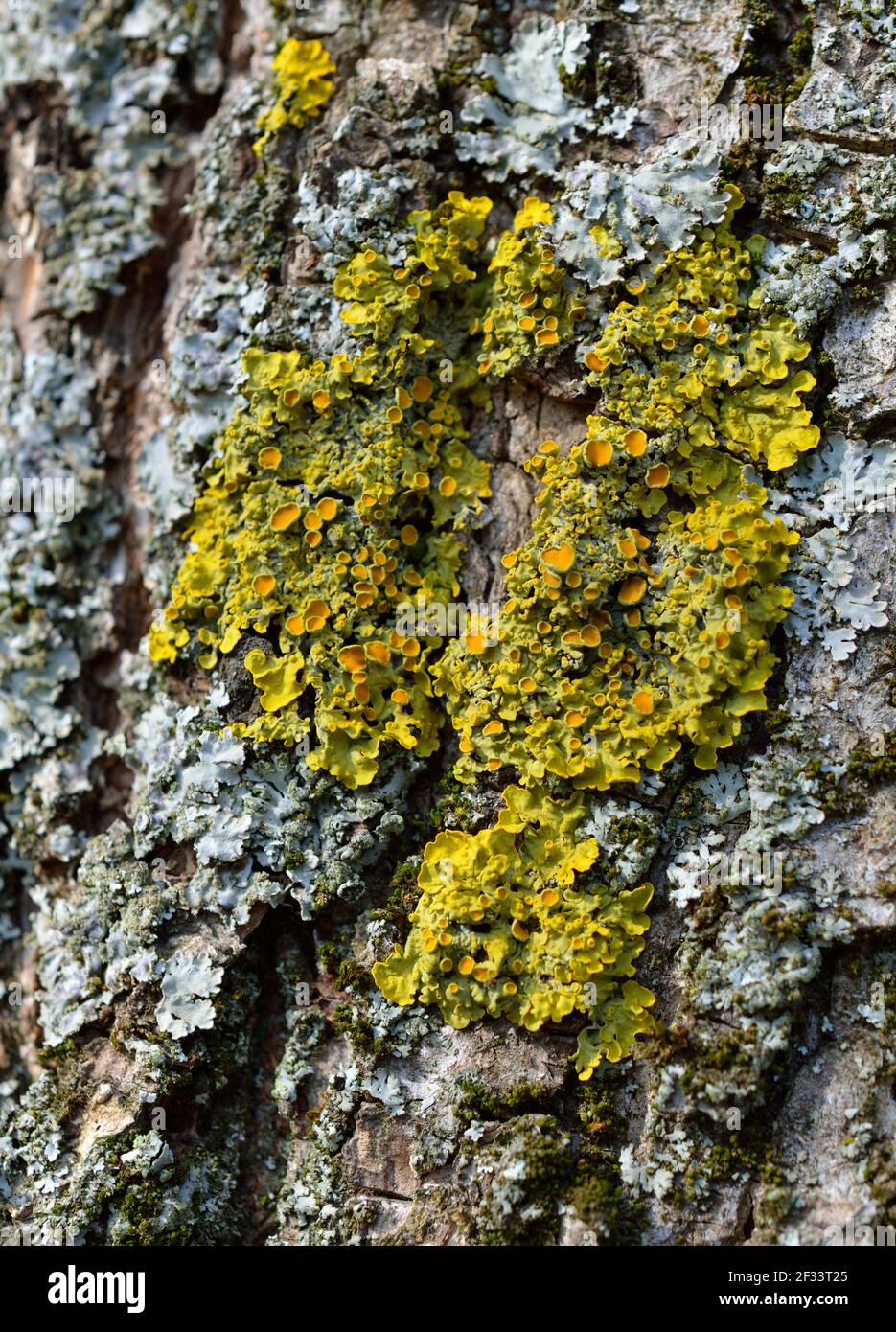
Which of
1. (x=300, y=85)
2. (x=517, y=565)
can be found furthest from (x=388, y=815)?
(x=300, y=85)

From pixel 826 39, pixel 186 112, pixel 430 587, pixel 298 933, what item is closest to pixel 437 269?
pixel 430 587

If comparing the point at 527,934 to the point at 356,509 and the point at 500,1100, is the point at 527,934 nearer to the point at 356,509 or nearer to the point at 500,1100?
the point at 500,1100

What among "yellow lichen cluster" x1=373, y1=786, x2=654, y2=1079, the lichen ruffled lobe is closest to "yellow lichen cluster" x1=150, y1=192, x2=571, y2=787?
the lichen ruffled lobe

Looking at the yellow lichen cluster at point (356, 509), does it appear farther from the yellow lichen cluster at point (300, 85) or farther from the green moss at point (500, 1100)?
the green moss at point (500, 1100)

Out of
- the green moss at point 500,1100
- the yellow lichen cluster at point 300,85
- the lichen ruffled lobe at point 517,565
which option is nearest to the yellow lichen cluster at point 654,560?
the lichen ruffled lobe at point 517,565

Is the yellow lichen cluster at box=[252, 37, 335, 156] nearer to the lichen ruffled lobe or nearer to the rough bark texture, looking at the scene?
the rough bark texture

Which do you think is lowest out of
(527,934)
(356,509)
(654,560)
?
(527,934)
